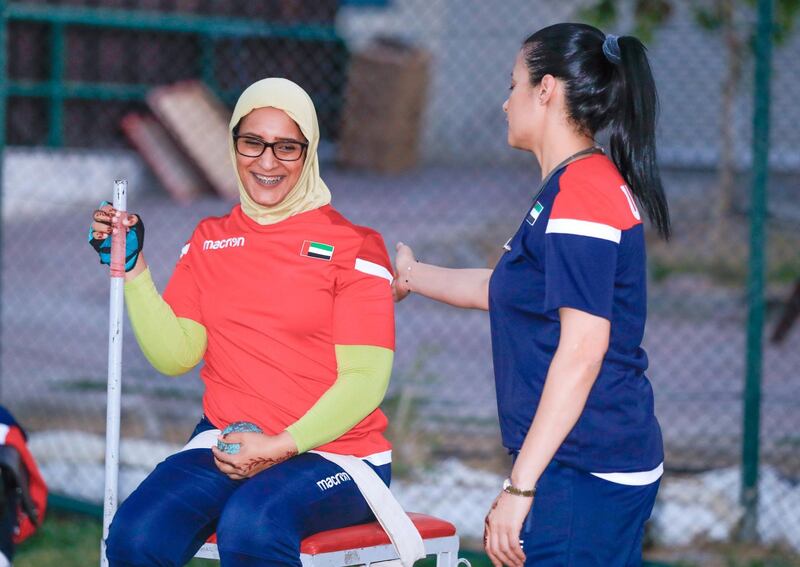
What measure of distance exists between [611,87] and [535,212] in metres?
0.32

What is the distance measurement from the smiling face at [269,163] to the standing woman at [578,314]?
0.69 m

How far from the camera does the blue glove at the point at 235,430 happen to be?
10.1ft

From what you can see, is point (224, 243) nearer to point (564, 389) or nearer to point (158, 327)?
point (158, 327)

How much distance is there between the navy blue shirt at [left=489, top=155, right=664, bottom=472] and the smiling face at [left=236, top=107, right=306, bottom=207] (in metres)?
0.75

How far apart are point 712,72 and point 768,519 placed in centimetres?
753

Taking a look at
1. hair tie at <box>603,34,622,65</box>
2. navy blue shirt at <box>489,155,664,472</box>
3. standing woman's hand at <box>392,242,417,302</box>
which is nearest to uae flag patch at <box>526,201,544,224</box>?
navy blue shirt at <box>489,155,664,472</box>

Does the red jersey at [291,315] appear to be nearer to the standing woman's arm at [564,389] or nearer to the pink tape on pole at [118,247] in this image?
Answer: the pink tape on pole at [118,247]

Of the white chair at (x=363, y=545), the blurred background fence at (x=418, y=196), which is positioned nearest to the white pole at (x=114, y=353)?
the white chair at (x=363, y=545)

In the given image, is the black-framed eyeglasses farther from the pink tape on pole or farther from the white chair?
the white chair

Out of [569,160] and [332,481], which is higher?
[569,160]

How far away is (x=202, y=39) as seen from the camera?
1262 centimetres

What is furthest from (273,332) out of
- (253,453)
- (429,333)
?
(429,333)

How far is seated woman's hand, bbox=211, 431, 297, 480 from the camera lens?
3084 millimetres

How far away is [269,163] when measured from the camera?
3322mm
